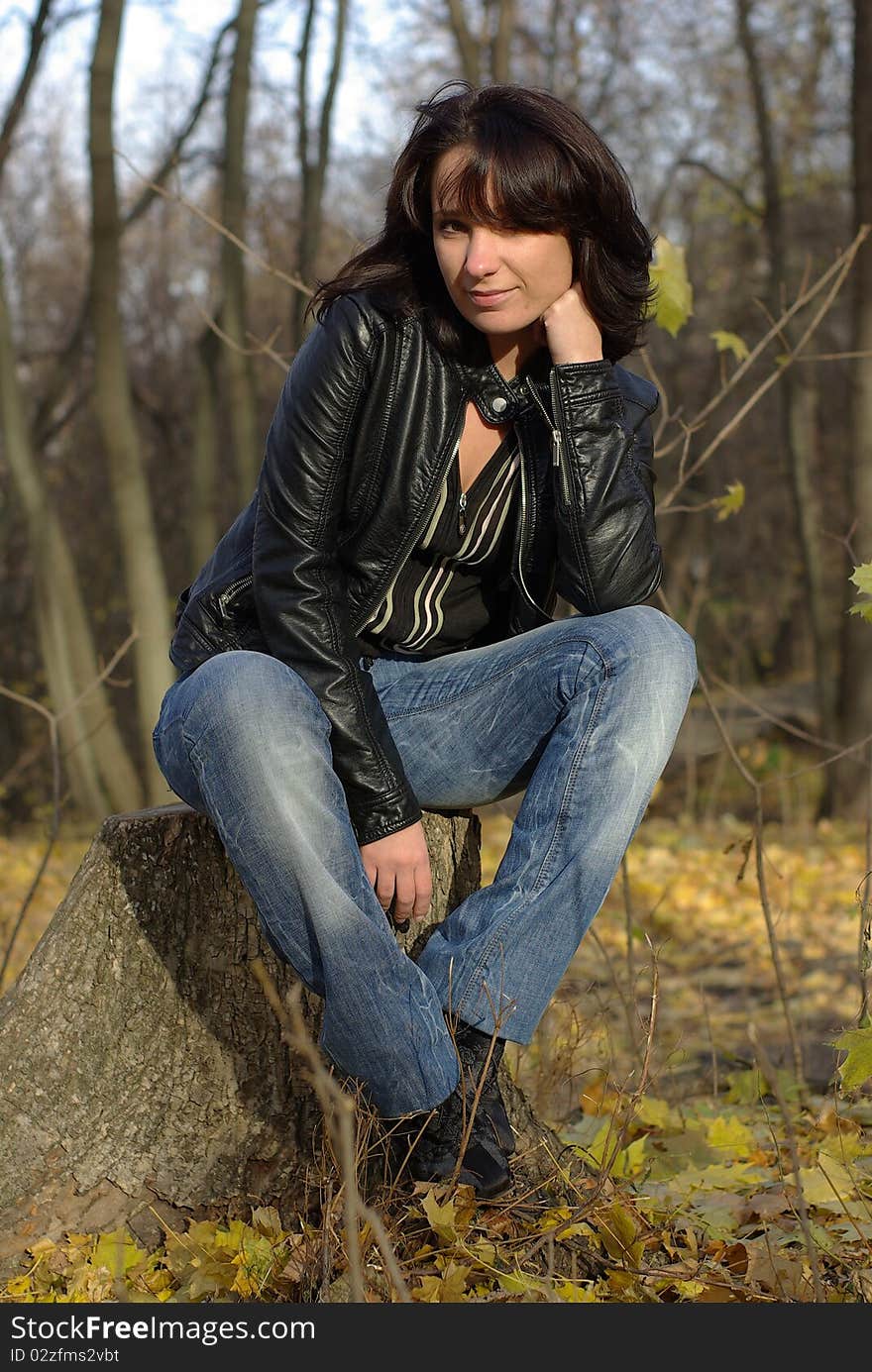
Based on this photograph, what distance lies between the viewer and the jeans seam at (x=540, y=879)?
81.9 inches

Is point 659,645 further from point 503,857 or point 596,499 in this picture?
point 503,857

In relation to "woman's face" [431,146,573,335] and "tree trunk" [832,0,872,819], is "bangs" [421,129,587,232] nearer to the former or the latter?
"woman's face" [431,146,573,335]

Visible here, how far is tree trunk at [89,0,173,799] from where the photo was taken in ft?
21.0

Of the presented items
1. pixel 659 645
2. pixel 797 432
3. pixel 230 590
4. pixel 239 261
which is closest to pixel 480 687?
pixel 659 645

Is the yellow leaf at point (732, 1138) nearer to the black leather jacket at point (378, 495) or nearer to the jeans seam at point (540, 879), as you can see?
the jeans seam at point (540, 879)

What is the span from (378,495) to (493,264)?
421 millimetres

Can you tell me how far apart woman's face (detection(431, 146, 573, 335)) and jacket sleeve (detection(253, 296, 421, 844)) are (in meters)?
0.18

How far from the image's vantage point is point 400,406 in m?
2.29

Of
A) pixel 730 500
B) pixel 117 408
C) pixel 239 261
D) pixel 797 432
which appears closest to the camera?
pixel 730 500

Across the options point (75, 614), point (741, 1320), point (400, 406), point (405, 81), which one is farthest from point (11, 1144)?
point (405, 81)

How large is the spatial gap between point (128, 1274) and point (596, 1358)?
83cm

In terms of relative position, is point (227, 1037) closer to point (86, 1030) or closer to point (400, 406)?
point (86, 1030)

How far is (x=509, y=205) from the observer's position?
215 centimetres

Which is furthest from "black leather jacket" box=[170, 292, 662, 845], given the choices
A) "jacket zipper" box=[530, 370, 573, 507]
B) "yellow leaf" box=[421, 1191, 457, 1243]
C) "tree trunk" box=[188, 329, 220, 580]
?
"tree trunk" box=[188, 329, 220, 580]
